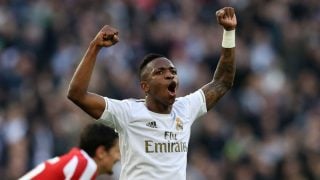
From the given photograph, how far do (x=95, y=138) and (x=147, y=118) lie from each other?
1559 mm

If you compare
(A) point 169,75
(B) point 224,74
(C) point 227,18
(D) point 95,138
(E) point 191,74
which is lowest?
(E) point 191,74

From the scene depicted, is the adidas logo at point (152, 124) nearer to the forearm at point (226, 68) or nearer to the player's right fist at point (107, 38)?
the player's right fist at point (107, 38)

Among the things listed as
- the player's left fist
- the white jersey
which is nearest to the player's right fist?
the white jersey

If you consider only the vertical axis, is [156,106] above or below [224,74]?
below

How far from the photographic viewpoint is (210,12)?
20.1 metres

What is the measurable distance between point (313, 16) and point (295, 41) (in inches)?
39.7

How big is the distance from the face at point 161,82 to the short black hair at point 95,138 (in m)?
1.47

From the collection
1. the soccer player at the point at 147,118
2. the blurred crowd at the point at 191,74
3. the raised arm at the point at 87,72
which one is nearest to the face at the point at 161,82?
the soccer player at the point at 147,118

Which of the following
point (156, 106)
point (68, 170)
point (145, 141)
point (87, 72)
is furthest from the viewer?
point (68, 170)

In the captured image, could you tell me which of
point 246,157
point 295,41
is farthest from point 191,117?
point 295,41

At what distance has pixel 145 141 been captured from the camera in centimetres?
906

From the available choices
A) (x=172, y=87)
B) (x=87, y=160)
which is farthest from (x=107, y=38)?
(x=87, y=160)

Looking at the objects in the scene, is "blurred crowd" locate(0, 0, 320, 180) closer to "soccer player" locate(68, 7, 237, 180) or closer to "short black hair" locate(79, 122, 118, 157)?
"short black hair" locate(79, 122, 118, 157)

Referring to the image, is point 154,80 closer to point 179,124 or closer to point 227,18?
point 179,124
